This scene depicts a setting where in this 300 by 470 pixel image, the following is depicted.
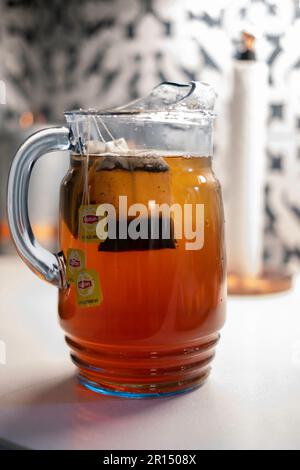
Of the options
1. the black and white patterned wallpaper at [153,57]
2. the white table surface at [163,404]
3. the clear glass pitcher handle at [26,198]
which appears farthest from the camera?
the black and white patterned wallpaper at [153,57]

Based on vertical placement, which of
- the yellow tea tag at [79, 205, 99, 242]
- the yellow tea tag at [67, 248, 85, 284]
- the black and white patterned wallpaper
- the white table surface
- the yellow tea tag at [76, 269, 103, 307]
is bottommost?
the white table surface

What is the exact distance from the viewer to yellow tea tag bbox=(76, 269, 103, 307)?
56cm

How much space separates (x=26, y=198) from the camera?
60 centimetres

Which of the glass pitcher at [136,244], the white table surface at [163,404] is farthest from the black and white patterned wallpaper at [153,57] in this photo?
the glass pitcher at [136,244]

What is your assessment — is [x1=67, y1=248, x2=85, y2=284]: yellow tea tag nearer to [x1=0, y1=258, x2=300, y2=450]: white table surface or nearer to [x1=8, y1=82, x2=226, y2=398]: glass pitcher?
[x1=8, y1=82, x2=226, y2=398]: glass pitcher

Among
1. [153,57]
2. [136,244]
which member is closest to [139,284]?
[136,244]

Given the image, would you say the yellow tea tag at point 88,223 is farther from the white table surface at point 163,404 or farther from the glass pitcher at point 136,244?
the white table surface at point 163,404

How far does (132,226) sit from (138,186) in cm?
4

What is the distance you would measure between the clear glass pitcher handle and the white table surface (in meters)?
0.11

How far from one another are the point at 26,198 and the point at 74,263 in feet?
0.26

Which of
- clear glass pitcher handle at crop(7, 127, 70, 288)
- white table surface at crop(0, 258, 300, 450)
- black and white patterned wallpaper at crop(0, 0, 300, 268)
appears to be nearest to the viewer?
white table surface at crop(0, 258, 300, 450)

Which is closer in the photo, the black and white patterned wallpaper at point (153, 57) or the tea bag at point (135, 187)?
the tea bag at point (135, 187)

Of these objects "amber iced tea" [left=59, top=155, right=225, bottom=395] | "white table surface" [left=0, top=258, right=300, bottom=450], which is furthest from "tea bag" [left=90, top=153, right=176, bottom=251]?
"white table surface" [left=0, top=258, right=300, bottom=450]

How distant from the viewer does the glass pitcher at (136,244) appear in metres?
0.55
